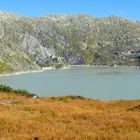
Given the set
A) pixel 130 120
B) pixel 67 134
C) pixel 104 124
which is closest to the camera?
pixel 67 134

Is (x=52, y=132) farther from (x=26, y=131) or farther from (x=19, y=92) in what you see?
(x=19, y=92)

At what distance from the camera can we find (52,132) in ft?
56.9

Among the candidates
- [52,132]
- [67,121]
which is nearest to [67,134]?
[52,132]

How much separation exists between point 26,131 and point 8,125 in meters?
1.57

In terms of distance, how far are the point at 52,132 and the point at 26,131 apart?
4.93ft

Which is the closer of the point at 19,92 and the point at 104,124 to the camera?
the point at 104,124

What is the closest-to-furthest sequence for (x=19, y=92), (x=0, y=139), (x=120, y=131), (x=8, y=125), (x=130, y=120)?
(x=0, y=139), (x=120, y=131), (x=8, y=125), (x=130, y=120), (x=19, y=92)

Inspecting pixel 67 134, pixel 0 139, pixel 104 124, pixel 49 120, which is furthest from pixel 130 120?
pixel 0 139

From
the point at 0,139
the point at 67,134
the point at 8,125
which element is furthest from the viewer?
the point at 8,125

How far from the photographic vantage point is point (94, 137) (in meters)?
16.1

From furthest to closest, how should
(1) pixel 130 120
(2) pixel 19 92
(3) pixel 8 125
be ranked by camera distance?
1. (2) pixel 19 92
2. (1) pixel 130 120
3. (3) pixel 8 125

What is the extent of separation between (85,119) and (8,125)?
20.3 ft

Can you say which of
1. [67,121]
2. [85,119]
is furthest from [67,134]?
[85,119]

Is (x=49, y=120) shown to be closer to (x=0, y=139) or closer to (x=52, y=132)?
(x=52, y=132)
